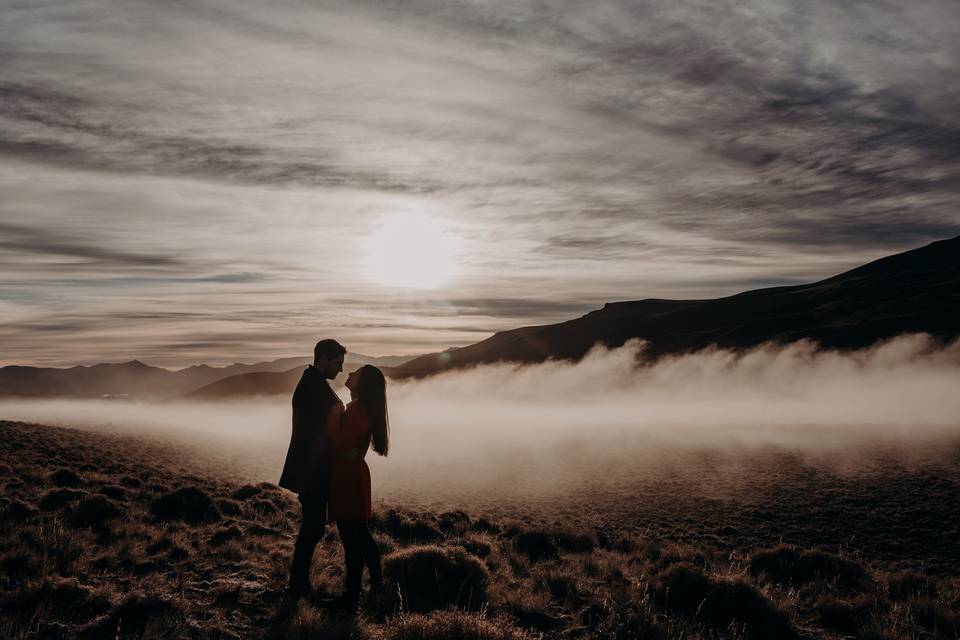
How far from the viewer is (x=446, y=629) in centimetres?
525

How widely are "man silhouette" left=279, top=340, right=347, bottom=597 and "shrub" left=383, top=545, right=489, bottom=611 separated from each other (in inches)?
69.8

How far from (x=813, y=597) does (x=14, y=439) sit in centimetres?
2658

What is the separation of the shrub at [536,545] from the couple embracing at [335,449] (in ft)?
23.3

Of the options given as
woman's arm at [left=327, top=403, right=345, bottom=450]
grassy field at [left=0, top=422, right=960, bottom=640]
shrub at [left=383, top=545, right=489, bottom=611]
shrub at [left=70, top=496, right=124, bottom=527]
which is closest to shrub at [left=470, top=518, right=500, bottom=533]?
grassy field at [left=0, top=422, right=960, bottom=640]

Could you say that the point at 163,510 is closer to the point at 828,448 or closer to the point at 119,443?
the point at 119,443

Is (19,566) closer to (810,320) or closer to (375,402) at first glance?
(375,402)

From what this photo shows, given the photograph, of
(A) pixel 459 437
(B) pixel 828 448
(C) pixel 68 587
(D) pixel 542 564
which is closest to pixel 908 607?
(D) pixel 542 564

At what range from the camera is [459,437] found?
46.8 metres

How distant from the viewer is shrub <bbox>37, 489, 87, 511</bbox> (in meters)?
10.8

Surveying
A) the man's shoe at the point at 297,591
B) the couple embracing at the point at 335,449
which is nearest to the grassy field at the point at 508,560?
the man's shoe at the point at 297,591

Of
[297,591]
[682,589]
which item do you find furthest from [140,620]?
[682,589]

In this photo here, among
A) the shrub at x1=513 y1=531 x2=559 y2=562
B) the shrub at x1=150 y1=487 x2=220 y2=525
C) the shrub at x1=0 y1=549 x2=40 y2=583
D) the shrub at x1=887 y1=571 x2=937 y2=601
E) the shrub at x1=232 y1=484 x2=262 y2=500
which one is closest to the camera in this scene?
the shrub at x1=0 y1=549 x2=40 y2=583

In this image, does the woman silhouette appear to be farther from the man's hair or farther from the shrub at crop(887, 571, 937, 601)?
the shrub at crop(887, 571, 937, 601)

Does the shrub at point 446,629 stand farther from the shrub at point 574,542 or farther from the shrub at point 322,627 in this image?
the shrub at point 574,542
